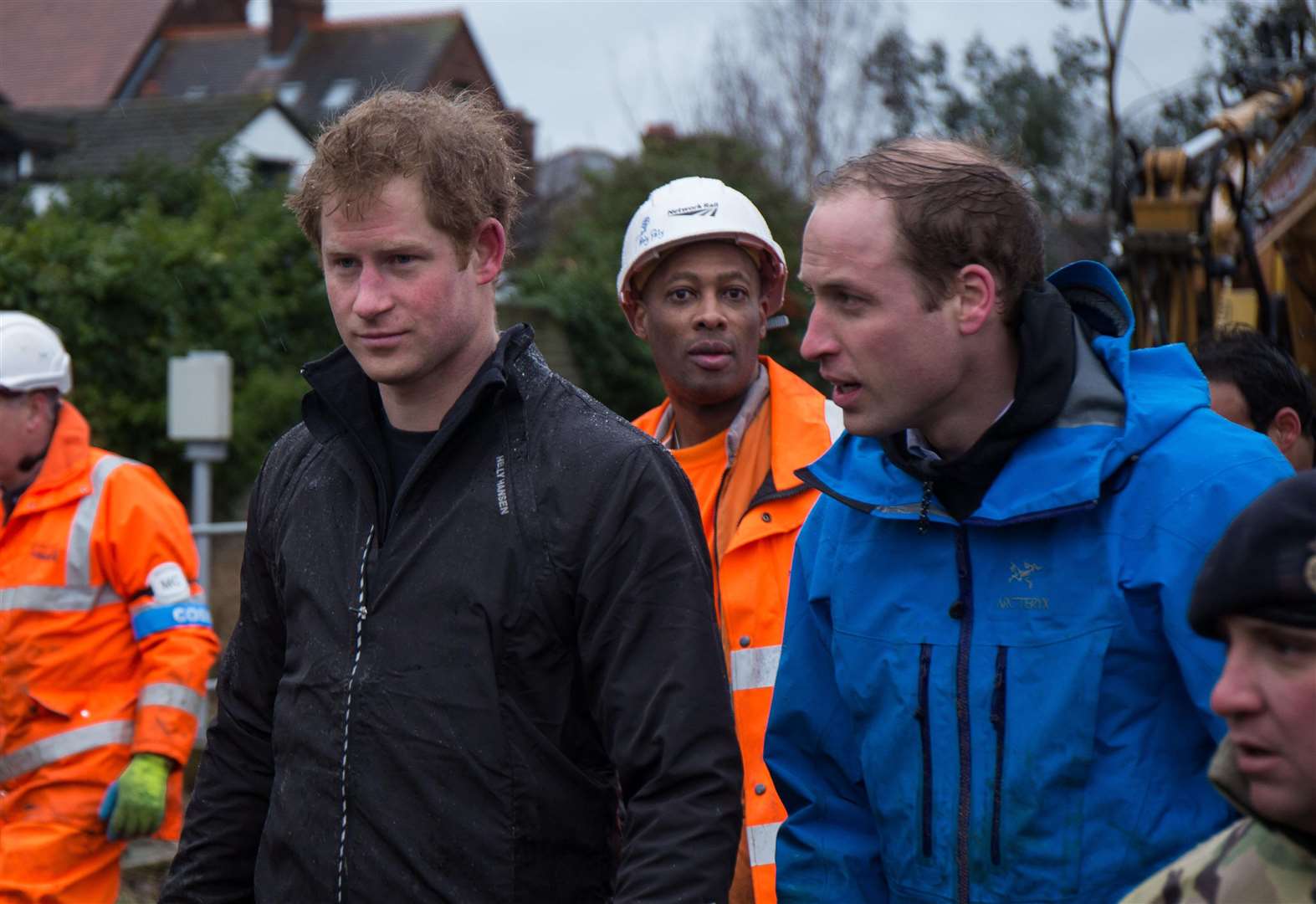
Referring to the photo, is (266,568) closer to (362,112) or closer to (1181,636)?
(362,112)

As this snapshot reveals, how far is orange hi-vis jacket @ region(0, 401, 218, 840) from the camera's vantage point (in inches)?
195

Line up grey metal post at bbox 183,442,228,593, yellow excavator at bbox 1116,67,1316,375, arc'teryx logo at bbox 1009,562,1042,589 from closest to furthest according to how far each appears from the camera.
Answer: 1. arc'teryx logo at bbox 1009,562,1042,589
2. yellow excavator at bbox 1116,67,1316,375
3. grey metal post at bbox 183,442,228,593

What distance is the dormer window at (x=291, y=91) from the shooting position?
44.2 meters

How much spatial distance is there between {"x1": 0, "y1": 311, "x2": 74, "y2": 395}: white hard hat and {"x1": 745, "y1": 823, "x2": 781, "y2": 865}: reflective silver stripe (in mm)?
2822

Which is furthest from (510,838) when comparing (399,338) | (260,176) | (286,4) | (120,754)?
(286,4)

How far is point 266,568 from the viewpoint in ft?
10.2

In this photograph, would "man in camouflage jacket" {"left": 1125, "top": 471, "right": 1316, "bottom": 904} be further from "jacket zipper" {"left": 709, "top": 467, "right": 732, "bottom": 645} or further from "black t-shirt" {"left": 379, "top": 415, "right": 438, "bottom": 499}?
"jacket zipper" {"left": 709, "top": 467, "right": 732, "bottom": 645}

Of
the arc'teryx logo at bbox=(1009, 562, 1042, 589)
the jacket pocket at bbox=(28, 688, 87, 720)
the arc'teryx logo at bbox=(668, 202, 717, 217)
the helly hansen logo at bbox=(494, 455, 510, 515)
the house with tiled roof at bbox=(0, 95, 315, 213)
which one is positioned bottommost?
the jacket pocket at bbox=(28, 688, 87, 720)

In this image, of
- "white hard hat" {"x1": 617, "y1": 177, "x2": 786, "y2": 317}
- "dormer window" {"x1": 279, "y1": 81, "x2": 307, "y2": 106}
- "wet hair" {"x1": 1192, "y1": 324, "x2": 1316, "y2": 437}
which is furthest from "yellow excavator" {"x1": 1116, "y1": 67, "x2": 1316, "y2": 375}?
"dormer window" {"x1": 279, "y1": 81, "x2": 307, "y2": 106}

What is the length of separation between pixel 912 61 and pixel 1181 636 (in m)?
25.5

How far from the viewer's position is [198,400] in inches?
364

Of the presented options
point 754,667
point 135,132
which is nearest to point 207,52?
point 135,132

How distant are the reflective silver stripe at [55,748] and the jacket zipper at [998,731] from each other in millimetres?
3380

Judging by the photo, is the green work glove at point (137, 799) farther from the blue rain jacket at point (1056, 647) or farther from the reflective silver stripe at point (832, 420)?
the blue rain jacket at point (1056, 647)
